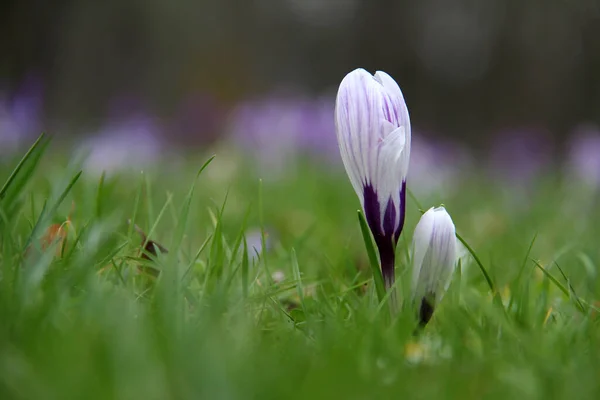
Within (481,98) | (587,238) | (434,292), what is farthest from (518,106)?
(434,292)

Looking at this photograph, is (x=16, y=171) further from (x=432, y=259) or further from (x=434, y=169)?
(x=434, y=169)

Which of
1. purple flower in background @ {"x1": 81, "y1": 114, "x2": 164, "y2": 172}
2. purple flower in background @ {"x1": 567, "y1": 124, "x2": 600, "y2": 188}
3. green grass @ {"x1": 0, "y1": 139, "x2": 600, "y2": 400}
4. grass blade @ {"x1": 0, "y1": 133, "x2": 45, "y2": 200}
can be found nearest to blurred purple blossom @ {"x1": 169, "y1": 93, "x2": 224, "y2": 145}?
purple flower in background @ {"x1": 81, "y1": 114, "x2": 164, "y2": 172}

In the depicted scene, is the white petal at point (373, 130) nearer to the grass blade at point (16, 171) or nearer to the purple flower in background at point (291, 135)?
the grass blade at point (16, 171)

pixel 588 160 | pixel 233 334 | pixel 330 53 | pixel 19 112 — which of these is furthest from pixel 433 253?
pixel 330 53

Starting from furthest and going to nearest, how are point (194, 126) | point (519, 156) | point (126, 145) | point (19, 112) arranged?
point (194, 126)
point (519, 156)
point (126, 145)
point (19, 112)

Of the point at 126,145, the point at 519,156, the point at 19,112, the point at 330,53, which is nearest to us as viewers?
the point at 19,112

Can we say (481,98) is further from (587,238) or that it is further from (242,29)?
(587,238)

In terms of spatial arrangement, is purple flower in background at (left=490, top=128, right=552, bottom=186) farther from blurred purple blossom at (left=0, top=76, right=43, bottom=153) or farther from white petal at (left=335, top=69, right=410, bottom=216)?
white petal at (left=335, top=69, right=410, bottom=216)
